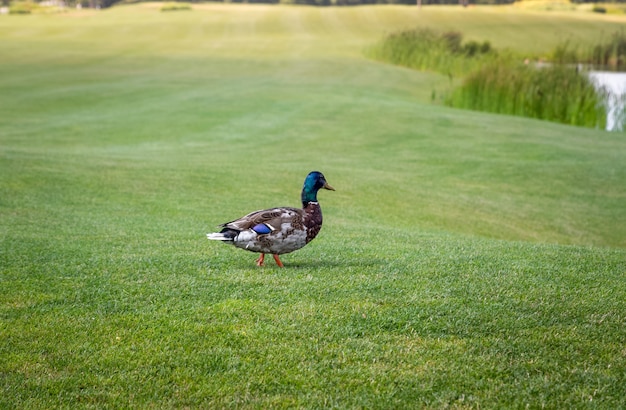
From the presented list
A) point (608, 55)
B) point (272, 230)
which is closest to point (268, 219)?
point (272, 230)

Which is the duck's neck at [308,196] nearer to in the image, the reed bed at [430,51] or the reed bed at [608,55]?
the reed bed at [430,51]

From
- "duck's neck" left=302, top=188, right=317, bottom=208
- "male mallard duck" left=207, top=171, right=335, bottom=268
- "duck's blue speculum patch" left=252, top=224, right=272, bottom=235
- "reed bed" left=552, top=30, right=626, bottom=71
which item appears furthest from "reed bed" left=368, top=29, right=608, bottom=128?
"duck's blue speculum patch" left=252, top=224, right=272, bottom=235

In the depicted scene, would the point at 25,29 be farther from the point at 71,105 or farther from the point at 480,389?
the point at 480,389

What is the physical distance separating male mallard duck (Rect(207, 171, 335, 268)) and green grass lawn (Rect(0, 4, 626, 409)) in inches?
10.4

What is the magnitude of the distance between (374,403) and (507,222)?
7.60m

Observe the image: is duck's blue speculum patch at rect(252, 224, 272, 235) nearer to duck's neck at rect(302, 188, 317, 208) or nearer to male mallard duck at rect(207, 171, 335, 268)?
male mallard duck at rect(207, 171, 335, 268)

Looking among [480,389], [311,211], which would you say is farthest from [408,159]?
[480,389]

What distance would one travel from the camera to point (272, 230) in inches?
Answer: 233

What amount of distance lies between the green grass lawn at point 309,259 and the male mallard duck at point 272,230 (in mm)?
265

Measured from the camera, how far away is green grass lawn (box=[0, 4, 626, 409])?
169 inches

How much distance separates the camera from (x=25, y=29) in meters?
46.6

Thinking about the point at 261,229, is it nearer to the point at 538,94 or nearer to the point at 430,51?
the point at 538,94

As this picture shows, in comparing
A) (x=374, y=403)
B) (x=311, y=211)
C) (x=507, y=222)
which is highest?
(x=311, y=211)

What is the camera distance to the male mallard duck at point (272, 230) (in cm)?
590
